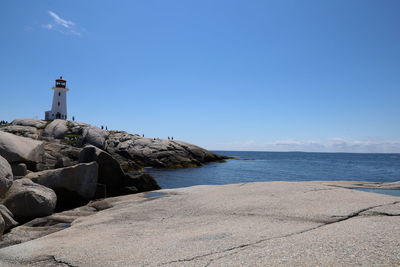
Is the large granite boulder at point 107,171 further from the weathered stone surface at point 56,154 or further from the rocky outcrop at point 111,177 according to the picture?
the weathered stone surface at point 56,154

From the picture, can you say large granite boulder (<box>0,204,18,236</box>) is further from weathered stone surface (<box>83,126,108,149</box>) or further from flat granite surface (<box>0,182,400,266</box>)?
weathered stone surface (<box>83,126,108,149</box>)

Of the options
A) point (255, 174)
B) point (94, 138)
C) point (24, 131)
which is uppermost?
point (24, 131)

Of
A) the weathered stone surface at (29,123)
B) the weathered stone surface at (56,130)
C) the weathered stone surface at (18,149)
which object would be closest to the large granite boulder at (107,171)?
the weathered stone surface at (18,149)

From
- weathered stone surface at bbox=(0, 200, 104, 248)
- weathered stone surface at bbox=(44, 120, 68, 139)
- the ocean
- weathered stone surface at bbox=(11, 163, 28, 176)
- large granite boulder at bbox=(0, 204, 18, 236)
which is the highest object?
weathered stone surface at bbox=(44, 120, 68, 139)

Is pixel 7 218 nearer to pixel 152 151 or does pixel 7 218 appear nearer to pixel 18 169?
pixel 18 169

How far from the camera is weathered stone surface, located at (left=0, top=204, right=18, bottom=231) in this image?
11655mm

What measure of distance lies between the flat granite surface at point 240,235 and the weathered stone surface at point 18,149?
837cm

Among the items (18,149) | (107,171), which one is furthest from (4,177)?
(107,171)

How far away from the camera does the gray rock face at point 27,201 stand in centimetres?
1317

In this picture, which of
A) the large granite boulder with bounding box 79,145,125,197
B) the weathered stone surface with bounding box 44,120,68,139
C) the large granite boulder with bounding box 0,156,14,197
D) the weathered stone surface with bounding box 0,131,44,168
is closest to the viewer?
the large granite boulder with bounding box 0,156,14,197

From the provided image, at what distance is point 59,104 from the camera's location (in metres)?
71.8

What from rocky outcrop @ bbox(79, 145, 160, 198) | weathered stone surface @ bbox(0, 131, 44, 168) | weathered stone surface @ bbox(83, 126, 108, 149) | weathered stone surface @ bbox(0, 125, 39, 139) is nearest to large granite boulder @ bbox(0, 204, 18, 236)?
weathered stone surface @ bbox(0, 131, 44, 168)

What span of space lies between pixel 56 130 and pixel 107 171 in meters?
38.9

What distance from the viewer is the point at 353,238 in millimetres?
6867
